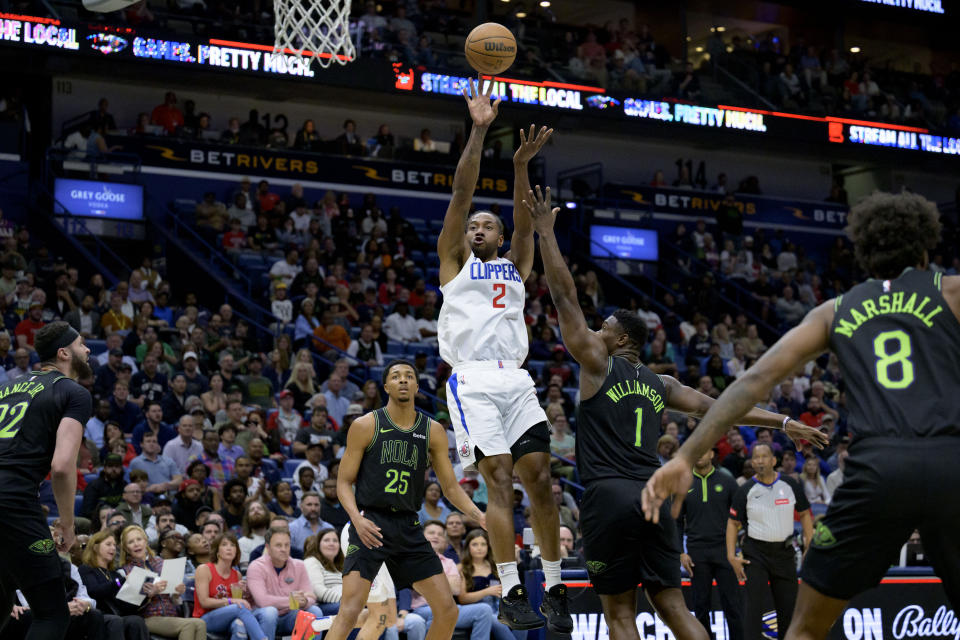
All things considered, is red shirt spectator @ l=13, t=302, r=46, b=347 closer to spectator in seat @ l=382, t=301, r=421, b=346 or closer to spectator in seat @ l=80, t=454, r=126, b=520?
spectator in seat @ l=80, t=454, r=126, b=520

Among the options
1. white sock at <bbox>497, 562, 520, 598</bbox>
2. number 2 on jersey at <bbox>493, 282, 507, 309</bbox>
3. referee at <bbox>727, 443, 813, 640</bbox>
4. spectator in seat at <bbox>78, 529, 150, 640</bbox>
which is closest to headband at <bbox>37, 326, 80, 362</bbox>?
number 2 on jersey at <bbox>493, 282, 507, 309</bbox>

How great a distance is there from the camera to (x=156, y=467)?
13055 mm

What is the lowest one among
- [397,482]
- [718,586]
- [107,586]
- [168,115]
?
[718,586]

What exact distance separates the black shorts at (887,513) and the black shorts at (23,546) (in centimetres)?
426

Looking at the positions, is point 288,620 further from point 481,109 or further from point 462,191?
point 481,109

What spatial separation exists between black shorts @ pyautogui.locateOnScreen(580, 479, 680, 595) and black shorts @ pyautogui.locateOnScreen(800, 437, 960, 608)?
2146 mm

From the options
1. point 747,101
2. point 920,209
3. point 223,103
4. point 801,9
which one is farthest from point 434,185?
point 920,209

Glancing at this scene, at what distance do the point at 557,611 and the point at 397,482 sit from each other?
1827 millimetres

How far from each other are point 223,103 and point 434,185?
4.80 metres

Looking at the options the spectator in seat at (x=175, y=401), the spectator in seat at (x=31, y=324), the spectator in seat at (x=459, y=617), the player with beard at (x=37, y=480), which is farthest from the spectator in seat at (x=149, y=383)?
the player with beard at (x=37, y=480)

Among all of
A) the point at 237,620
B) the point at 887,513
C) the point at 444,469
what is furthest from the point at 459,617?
the point at 887,513

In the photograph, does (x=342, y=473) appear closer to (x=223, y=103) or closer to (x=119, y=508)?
(x=119, y=508)

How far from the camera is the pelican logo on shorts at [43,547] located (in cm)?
643

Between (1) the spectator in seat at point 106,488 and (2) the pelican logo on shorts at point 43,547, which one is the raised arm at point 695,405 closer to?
(2) the pelican logo on shorts at point 43,547
